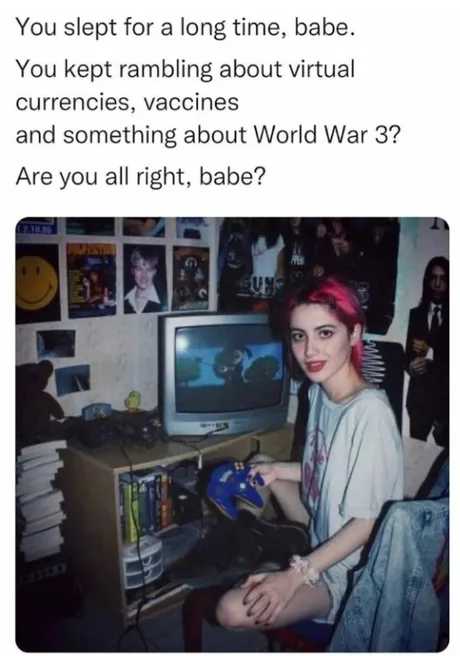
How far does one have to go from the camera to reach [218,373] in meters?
1.46

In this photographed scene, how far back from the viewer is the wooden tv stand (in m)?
1.30

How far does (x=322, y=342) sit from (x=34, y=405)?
0.77 m

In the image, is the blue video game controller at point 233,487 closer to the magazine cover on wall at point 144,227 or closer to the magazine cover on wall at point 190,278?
the magazine cover on wall at point 190,278

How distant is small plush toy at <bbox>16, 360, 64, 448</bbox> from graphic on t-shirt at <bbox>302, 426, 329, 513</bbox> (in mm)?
669

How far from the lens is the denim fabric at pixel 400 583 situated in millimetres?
879

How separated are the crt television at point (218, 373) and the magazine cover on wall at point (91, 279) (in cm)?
23

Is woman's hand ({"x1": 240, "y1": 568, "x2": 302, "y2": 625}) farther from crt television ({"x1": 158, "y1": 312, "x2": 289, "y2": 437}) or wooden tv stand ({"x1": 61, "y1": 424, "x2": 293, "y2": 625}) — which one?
crt television ({"x1": 158, "y1": 312, "x2": 289, "y2": 437})

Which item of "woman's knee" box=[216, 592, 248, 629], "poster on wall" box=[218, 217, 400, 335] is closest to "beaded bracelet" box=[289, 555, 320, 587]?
"woman's knee" box=[216, 592, 248, 629]

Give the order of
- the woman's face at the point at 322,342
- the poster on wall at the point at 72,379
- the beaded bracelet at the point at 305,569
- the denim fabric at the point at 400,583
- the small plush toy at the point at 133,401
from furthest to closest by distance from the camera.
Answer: the small plush toy at the point at 133,401 → the poster on wall at the point at 72,379 → the woman's face at the point at 322,342 → the beaded bracelet at the point at 305,569 → the denim fabric at the point at 400,583
